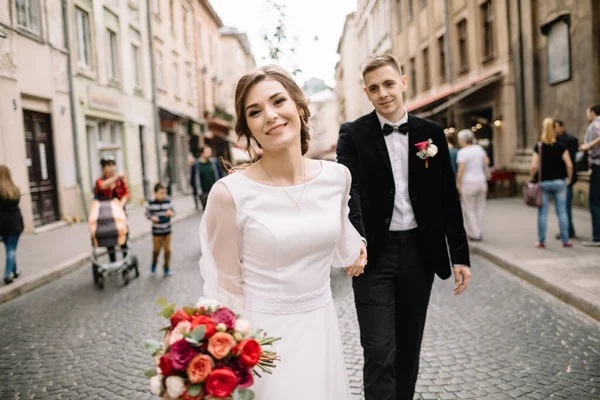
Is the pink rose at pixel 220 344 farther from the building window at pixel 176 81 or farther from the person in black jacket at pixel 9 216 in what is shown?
the building window at pixel 176 81

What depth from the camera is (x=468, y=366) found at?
391cm

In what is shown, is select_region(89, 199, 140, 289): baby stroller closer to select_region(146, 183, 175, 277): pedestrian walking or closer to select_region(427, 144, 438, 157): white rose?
select_region(146, 183, 175, 277): pedestrian walking

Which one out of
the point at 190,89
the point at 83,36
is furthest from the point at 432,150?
the point at 190,89

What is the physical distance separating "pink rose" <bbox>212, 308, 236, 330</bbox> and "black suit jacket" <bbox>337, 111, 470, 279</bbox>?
1269 millimetres

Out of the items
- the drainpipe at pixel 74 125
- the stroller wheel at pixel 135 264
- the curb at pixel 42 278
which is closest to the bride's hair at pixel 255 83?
the curb at pixel 42 278

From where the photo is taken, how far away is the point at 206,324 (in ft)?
4.96

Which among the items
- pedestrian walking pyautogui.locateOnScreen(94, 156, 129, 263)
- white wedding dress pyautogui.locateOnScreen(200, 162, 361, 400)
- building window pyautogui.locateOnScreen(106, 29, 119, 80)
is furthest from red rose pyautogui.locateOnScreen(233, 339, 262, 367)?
building window pyautogui.locateOnScreen(106, 29, 119, 80)

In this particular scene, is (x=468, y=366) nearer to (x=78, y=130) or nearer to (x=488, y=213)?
(x=488, y=213)

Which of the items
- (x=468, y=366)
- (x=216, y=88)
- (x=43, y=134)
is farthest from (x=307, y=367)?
(x=216, y=88)

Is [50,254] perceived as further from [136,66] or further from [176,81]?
[176,81]

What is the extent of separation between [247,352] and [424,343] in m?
3.27

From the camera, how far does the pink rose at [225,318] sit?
155 centimetres

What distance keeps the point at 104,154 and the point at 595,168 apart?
14.5 meters

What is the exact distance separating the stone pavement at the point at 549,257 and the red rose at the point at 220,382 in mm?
4538
